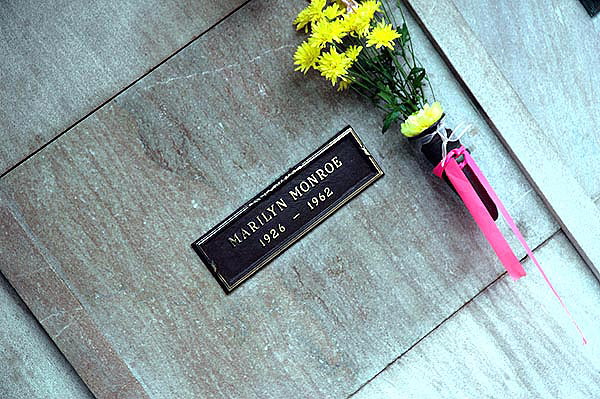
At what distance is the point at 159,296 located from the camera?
3.05 meters

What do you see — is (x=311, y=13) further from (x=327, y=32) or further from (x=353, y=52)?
(x=353, y=52)

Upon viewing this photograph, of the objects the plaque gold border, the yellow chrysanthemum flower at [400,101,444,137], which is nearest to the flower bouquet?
the yellow chrysanthemum flower at [400,101,444,137]

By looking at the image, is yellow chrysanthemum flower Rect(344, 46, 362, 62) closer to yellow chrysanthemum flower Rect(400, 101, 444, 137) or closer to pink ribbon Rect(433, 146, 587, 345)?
yellow chrysanthemum flower Rect(400, 101, 444, 137)

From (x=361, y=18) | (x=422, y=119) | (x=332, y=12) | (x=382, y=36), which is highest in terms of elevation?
(x=332, y=12)

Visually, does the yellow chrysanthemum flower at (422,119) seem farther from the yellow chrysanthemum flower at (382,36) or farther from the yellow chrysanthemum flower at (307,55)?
the yellow chrysanthemum flower at (307,55)

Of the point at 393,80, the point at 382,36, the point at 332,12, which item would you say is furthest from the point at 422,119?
the point at 332,12

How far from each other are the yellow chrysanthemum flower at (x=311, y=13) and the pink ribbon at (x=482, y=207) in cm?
87

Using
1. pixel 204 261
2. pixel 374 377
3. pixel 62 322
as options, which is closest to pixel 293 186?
pixel 204 261

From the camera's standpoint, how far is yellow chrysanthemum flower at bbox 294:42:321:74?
111 inches

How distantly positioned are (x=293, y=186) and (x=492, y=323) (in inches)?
48.0

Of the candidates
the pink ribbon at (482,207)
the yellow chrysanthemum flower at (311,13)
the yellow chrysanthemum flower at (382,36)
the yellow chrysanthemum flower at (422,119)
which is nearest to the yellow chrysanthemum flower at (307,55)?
the yellow chrysanthemum flower at (311,13)

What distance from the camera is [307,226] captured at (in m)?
3.04

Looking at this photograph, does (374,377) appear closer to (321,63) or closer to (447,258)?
(447,258)

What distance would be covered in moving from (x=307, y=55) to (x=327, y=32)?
0.16 metres
